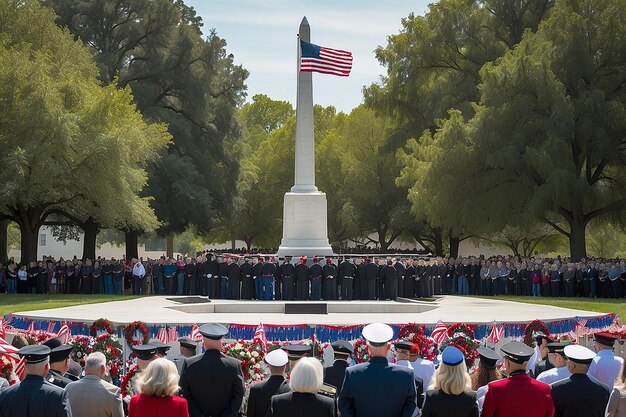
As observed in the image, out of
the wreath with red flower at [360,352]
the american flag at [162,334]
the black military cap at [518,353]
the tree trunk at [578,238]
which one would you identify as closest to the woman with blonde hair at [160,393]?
the black military cap at [518,353]

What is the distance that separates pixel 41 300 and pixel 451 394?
24.2 m

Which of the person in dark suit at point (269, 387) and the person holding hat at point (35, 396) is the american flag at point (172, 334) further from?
the person holding hat at point (35, 396)

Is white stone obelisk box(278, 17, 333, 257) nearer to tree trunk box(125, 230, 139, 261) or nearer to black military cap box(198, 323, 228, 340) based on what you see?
tree trunk box(125, 230, 139, 261)

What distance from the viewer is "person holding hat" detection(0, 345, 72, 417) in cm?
642

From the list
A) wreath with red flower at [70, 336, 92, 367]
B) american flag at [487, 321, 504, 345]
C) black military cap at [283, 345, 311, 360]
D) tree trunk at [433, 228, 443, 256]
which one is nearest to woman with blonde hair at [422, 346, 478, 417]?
black military cap at [283, 345, 311, 360]

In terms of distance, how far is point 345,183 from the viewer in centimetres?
6056

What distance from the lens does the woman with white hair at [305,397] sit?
21.1 feet

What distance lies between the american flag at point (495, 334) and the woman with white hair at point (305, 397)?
8938 millimetres

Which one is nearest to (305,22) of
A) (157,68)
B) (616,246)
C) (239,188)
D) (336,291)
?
(336,291)

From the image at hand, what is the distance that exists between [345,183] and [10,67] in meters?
28.9

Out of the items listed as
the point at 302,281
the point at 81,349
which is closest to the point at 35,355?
the point at 81,349

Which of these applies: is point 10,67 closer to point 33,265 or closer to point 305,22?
point 33,265

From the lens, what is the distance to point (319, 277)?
28.1 meters

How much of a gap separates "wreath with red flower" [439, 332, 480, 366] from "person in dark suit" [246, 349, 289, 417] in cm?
554
